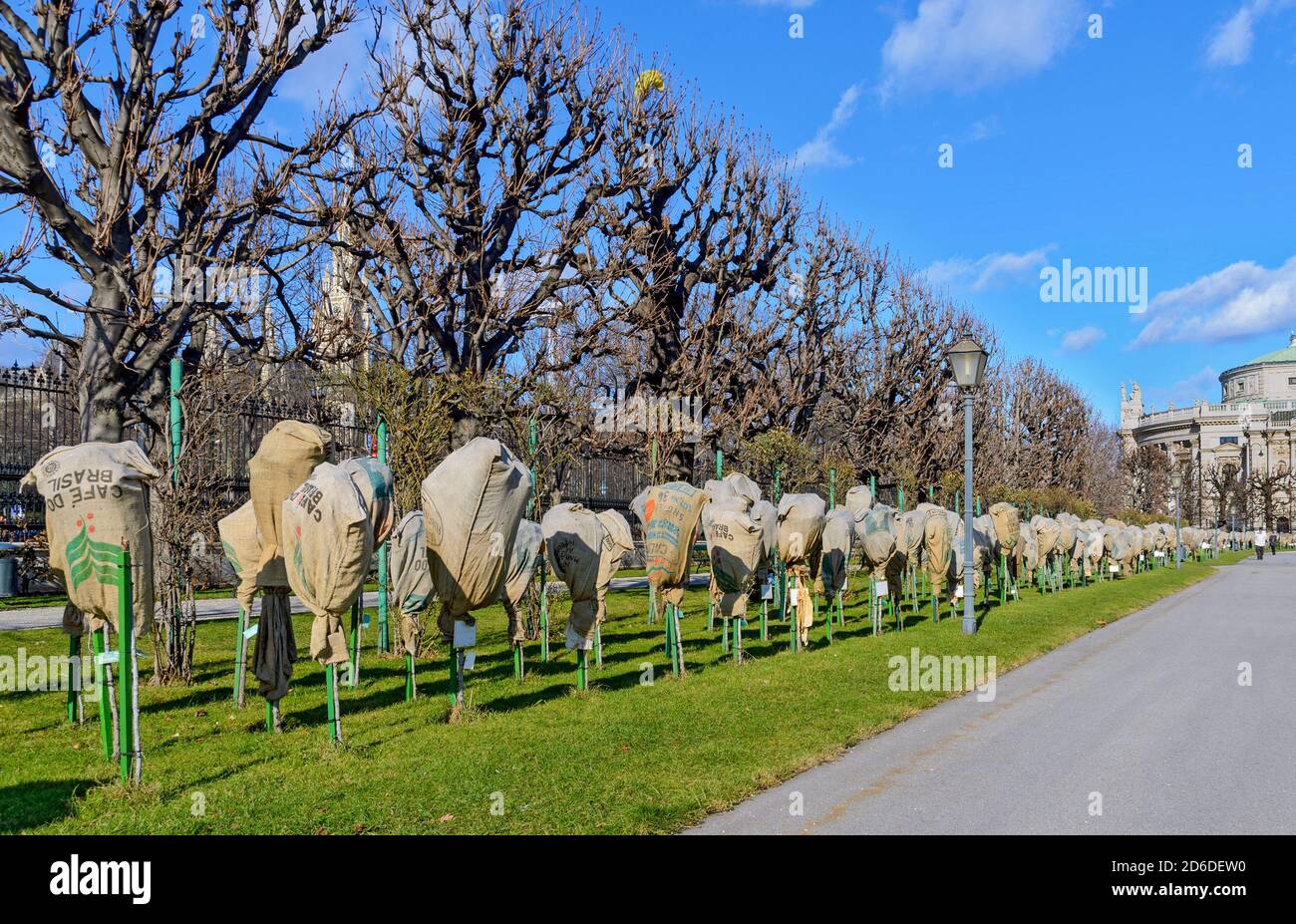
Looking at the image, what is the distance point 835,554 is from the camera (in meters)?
17.0

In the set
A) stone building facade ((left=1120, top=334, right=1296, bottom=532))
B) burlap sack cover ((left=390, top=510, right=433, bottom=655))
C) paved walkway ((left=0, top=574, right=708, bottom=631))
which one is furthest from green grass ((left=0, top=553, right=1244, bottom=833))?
stone building facade ((left=1120, top=334, right=1296, bottom=532))

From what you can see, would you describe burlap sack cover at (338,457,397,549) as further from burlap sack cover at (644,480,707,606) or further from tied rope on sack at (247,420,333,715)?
burlap sack cover at (644,480,707,606)

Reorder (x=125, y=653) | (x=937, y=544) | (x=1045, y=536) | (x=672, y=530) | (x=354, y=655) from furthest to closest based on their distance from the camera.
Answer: (x=1045, y=536) → (x=937, y=544) → (x=672, y=530) → (x=354, y=655) → (x=125, y=653)

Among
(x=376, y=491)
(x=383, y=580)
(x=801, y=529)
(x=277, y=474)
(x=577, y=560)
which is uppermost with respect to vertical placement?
(x=277, y=474)

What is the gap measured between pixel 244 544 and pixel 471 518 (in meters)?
2.86

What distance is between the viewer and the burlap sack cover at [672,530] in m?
12.4

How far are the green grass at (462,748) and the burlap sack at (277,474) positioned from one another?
150 centimetres

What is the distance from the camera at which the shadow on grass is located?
20.3 ft

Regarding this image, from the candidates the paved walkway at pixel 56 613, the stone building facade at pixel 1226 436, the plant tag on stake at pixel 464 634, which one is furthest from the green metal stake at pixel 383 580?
the stone building facade at pixel 1226 436

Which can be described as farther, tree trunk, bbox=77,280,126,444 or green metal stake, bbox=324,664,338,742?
tree trunk, bbox=77,280,126,444

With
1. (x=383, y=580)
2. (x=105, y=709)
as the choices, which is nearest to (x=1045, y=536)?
(x=383, y=580)

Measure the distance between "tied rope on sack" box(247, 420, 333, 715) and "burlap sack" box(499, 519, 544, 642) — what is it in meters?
2.37

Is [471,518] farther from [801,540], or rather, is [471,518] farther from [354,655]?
[801,540]
